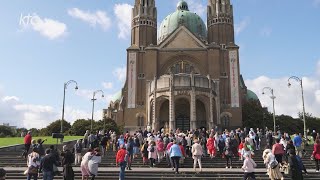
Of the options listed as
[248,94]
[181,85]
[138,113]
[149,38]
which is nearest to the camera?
[181,85]

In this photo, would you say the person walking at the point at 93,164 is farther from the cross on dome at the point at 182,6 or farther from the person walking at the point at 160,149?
the cross on dome at the point at 182,6

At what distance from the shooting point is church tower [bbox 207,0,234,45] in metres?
64.1

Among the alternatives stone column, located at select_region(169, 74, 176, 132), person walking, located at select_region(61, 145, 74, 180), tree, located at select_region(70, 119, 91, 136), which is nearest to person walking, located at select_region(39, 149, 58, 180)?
person walking, located at select_region(61, 145, 74, 180)

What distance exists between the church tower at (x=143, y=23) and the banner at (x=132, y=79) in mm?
3607

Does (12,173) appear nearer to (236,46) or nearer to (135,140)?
(135,140)

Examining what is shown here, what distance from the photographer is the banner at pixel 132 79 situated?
5903 cm

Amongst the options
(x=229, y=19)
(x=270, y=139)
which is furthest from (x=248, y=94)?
(x=270, y=139)

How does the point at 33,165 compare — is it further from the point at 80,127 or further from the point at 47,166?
the point at 80,127

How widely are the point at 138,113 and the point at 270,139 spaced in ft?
115

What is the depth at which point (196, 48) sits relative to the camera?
6038 cm

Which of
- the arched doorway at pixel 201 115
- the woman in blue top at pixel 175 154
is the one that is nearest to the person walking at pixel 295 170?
the woman in blue top at pixel 175 154

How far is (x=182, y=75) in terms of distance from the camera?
48.7 meters

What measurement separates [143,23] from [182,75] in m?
21.3

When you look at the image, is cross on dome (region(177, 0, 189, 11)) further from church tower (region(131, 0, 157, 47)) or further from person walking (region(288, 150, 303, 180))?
person walking (region(288, 150, 303, 180))
